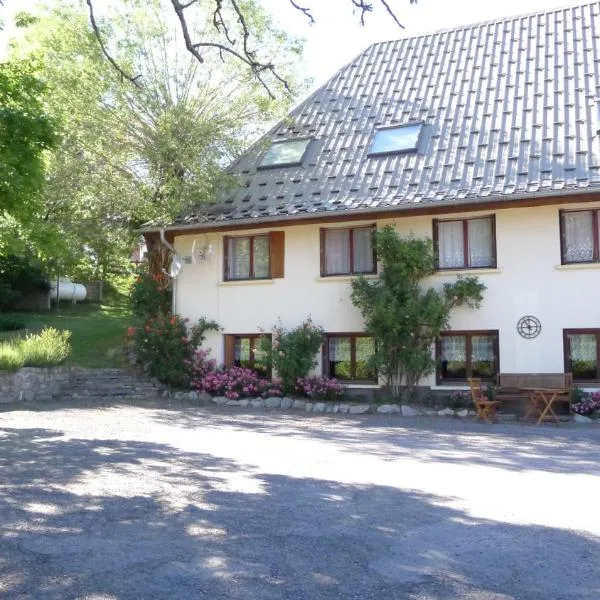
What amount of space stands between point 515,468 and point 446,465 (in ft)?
2.57

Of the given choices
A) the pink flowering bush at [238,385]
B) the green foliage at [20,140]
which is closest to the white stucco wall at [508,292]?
the pink flowering bush at [238,385]

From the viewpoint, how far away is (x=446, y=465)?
328 inches

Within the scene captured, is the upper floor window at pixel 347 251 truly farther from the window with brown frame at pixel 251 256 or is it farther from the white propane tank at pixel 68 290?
the white propane tank at pixel 68 290

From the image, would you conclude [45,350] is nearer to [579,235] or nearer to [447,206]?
[447,206]

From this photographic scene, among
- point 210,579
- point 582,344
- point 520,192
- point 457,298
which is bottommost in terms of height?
point 210,579

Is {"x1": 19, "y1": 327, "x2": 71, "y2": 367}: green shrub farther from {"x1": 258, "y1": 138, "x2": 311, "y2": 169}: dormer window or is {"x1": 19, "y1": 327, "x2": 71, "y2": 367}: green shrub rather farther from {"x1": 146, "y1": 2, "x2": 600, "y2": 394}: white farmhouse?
{"x1": 258, "y1": 138, "x2": 311, "y2": 169}: dormer window

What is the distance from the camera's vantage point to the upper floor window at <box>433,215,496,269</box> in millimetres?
15055

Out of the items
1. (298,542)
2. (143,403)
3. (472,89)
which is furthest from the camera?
(472,89)

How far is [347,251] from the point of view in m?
16.2

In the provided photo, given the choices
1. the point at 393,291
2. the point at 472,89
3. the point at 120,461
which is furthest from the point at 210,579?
the point at 472,89

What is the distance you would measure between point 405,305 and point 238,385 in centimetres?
443

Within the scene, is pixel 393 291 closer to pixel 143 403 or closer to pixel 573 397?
pixel 573 397

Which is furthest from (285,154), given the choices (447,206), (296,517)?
(296,517)

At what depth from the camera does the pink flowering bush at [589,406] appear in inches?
518
